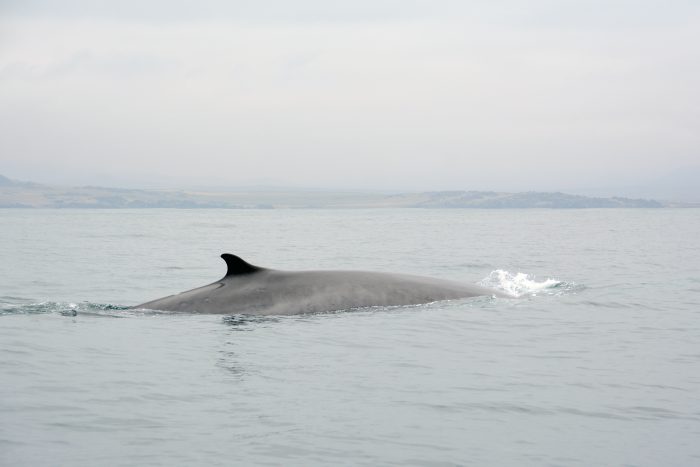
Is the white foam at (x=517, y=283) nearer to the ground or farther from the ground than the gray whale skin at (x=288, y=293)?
nearer to the ground

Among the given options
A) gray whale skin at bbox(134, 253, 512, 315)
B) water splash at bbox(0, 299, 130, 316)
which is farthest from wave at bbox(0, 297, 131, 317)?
gray whale skin at bbox(134, 253, 512, 315)

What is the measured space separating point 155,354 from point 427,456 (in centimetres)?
600

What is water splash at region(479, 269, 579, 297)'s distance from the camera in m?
23.7

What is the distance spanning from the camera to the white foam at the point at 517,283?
24.3m

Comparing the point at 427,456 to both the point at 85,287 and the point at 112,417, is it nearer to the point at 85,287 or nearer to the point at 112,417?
the point at 112,417

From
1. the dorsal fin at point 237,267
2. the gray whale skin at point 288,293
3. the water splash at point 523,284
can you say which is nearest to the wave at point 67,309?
the gray whale skin at point 288,293

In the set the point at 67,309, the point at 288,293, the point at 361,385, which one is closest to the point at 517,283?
the point at 288,293

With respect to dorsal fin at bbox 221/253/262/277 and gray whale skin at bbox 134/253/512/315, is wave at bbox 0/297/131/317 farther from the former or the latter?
dorsal fin at bbox 221/253/262/277

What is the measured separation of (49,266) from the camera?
35656 mm

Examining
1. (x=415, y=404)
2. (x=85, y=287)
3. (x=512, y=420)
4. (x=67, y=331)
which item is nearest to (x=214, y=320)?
(x=67, y=331)

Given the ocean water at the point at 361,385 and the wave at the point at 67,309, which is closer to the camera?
the ocean water at the point at 361,385

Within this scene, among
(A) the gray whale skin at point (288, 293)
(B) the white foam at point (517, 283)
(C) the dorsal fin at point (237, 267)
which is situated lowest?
(B) the white foam at point (517, 283)

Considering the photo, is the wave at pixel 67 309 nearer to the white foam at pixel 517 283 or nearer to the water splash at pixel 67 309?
the water splash at pixel 67 309

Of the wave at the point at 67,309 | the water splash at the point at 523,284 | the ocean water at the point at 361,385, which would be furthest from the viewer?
the water splash at the point at 523,284
